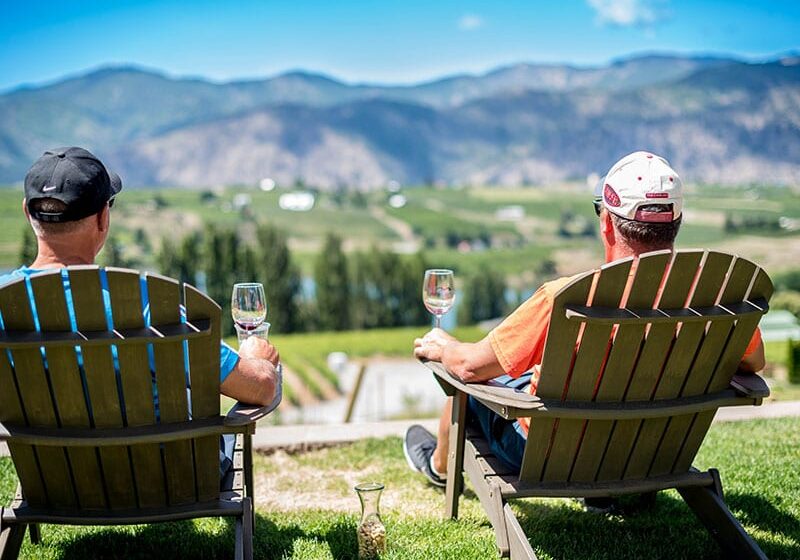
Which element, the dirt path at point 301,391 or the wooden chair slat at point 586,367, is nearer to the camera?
the wooden chair slat at point 586,367

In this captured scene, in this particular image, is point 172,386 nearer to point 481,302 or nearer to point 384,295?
point 384,295

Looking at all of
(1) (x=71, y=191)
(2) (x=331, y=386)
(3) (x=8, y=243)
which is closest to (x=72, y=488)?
(1) (x=71, y=191)

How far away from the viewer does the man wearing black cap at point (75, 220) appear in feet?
8.06

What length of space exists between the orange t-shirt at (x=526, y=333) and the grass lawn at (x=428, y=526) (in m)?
0.82

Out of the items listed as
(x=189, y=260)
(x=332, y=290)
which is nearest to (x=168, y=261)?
(x=189, y=260)

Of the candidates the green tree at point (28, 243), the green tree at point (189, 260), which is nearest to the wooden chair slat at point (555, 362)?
the green tree at point (28, 243)

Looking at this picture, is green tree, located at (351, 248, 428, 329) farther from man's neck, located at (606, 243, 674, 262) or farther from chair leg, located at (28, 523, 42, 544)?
man's neck, located at (606, 243, 674, 262)

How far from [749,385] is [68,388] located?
7.80 ft

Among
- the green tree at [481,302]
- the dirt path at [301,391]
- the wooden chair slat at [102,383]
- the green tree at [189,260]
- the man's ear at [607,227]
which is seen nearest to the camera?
the wooden chair slat at [102,383]

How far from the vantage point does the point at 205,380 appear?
2.47m

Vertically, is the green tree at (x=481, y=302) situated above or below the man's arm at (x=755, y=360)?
below

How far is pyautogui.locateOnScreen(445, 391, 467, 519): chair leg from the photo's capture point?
3.26m

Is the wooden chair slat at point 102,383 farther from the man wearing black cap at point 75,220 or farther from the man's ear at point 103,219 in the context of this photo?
the man's ear at point 103,219

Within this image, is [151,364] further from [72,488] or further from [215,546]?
[215,546]
